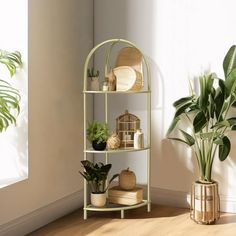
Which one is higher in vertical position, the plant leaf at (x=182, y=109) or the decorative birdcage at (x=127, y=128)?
the plant leaf at (x=182, y=109)

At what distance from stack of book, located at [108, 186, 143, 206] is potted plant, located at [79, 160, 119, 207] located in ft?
0.31

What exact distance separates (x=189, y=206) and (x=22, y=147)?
1363mm

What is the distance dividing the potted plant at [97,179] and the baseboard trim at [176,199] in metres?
0.57

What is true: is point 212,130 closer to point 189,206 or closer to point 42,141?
point 189,206

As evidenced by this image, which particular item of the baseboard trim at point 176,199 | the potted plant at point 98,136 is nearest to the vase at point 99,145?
the potted plant at point 98,136

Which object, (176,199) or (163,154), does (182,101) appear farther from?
(176,199)

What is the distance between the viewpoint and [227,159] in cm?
374

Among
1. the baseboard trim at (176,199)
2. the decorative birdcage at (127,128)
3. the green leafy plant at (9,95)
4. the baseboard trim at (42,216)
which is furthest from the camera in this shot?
the baseboard trim at (176,199)

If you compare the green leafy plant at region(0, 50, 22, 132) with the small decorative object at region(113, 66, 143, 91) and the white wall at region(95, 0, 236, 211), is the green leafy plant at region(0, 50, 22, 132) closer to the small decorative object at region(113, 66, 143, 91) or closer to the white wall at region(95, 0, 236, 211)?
the small decorative object at region(113, 66, 143, 91)

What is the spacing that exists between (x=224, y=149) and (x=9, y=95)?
1.46m

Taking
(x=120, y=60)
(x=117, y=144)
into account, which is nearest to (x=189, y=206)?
(x=117, y=144)

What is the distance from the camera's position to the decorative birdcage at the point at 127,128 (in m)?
3.64

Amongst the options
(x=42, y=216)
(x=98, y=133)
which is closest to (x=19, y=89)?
(x=98, y=133)

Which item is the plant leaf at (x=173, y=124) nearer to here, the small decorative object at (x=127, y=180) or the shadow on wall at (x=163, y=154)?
the shadow on wall at (x=163, y=154)
